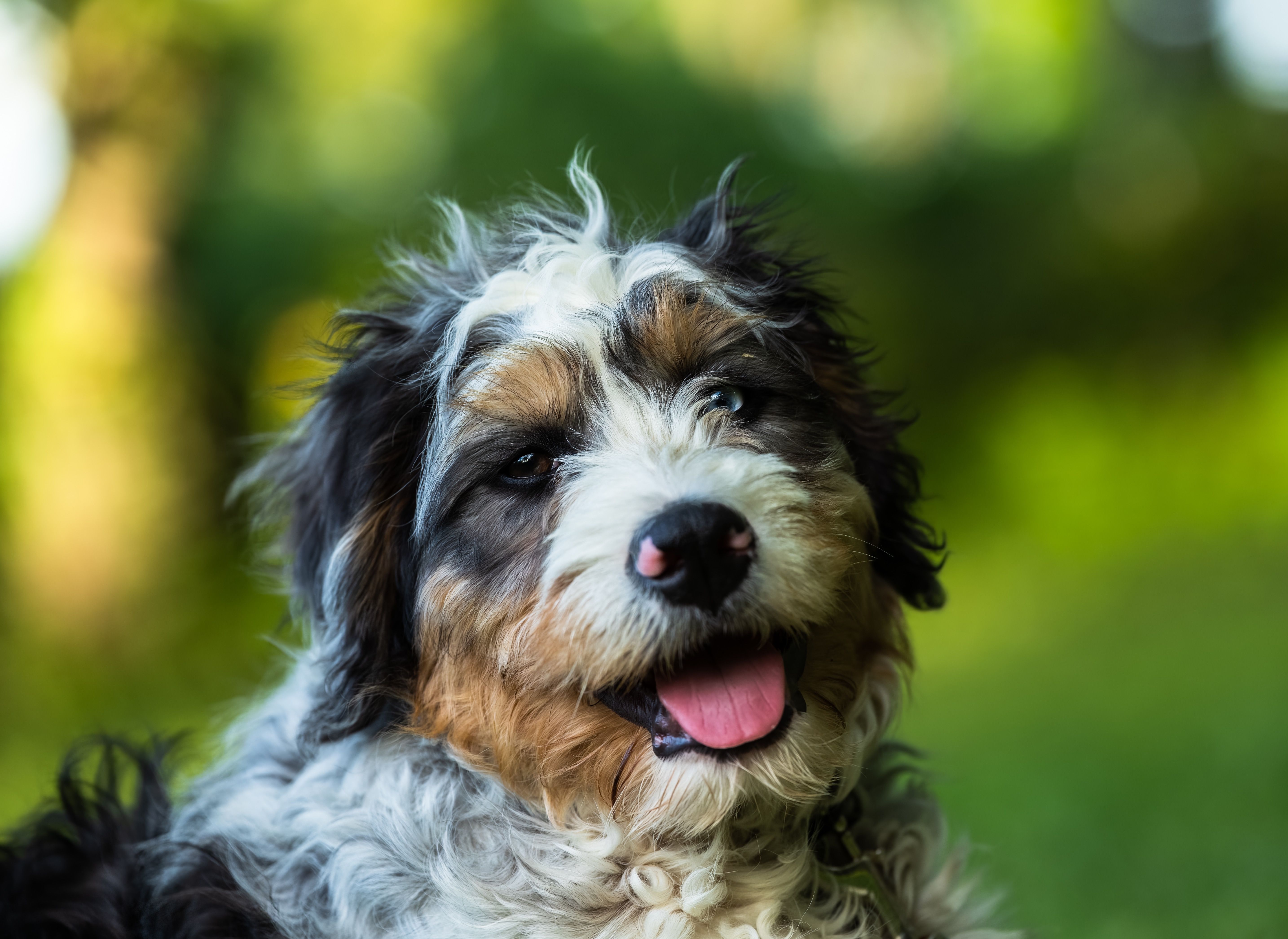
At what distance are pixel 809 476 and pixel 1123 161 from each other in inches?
642

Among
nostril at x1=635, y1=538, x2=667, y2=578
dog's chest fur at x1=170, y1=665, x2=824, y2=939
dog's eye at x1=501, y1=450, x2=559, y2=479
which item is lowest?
dog's chest fur at x1=170, y1=665, x2=824, y2=939

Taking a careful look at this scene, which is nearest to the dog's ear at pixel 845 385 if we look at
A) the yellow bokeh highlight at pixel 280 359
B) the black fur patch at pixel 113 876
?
the black fur patch at pixel 113 876

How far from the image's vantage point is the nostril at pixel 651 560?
2936 millimetres

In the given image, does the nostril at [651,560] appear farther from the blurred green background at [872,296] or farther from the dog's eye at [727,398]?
the blurred green background at [872,296]

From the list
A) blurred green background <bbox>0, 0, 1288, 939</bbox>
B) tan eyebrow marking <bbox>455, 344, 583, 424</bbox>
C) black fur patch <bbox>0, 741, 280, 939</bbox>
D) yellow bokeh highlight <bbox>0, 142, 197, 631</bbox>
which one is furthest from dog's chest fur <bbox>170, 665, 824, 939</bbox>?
yellow bokeh highlight <bbox>0, 142, 197, 631</bbox>

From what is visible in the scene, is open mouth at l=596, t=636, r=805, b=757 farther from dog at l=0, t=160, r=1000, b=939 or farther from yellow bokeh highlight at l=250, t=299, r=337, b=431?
yellow bokeh highlight at l=250, t=299, r=337, b=431

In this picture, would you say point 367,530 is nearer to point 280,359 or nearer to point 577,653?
point 577,653

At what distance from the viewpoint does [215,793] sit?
12.2ft

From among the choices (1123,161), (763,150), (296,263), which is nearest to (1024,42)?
(1123,161)

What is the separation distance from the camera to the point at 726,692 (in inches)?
122

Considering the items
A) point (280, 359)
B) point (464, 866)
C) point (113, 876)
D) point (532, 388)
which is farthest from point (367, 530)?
point (280, 359)

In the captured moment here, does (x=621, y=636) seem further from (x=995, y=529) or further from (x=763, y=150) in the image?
(x=995, y=529)

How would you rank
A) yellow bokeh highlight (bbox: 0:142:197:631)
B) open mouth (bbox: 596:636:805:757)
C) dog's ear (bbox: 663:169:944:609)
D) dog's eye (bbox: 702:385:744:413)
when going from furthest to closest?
yellow bokeh highlight (bbox: 0:142:197:631) → dog's ear (bbox: 663:169:944:609) → dog's eye (bbox: 702:385:744:413) → open mouth (bbox: 596:636:805:757)

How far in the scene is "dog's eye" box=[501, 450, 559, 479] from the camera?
3465mm
